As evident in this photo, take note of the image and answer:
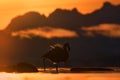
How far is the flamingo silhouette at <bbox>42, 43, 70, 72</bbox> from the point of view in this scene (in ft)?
145

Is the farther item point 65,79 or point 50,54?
point 50,54

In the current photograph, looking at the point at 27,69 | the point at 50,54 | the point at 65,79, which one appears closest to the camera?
the point at 65,79

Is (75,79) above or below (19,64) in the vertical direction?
below

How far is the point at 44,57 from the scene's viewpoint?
46.4 m

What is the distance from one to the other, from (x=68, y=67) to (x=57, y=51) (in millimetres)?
1882

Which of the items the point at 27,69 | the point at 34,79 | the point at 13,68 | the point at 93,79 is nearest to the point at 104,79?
the point at 93,79

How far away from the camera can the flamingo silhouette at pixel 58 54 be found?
44.1 m

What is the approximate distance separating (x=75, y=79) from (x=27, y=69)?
17.2 meters

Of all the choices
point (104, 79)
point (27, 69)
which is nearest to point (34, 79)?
point (104, 79)

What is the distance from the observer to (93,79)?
2658 cm

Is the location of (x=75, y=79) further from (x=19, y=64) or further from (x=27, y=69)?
(x=19, y=64)

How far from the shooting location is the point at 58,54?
1753 inches

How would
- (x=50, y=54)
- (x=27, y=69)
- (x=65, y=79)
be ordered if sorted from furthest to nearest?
(x=50, y=54)
(x=27, y=69)
(x=65, y=79)

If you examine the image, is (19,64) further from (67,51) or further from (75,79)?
(75,79)
